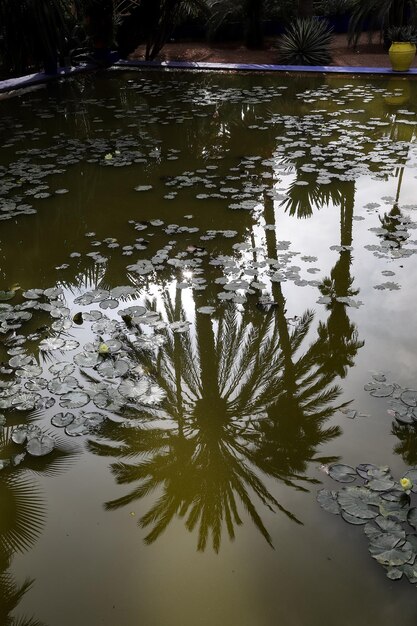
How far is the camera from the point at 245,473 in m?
2.59

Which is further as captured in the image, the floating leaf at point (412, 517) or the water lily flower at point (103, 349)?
the water lily flower at point (103, 349)

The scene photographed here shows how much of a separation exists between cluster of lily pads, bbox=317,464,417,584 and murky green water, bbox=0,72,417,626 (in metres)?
0.03

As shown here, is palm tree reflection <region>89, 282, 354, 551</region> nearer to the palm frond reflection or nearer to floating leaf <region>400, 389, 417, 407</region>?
the palm frond reflection

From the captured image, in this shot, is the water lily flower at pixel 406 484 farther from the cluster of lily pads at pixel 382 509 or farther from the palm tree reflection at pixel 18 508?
the palm tree reflection at pixel 18 508

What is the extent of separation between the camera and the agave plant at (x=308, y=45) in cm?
1298

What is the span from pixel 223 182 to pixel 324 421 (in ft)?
12.2

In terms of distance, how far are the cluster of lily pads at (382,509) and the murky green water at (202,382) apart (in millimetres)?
27

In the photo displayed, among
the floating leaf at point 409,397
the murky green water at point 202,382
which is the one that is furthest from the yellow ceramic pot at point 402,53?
the floating leaf at point 409,397

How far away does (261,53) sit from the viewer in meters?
14.8

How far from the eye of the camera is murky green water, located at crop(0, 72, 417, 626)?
7.04 feet

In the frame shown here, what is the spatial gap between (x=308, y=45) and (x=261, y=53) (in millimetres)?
2087

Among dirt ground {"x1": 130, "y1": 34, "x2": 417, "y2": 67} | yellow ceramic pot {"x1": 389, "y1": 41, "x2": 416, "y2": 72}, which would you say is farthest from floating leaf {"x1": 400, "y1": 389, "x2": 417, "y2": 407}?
dirt ground {"x1": 130, "y1": 34, "x2": 417, "y2": 67}

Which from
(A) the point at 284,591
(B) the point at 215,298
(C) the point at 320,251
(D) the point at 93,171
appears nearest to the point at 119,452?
(A) the point at 284,591

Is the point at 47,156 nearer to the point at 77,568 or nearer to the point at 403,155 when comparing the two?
the point at 403,155
